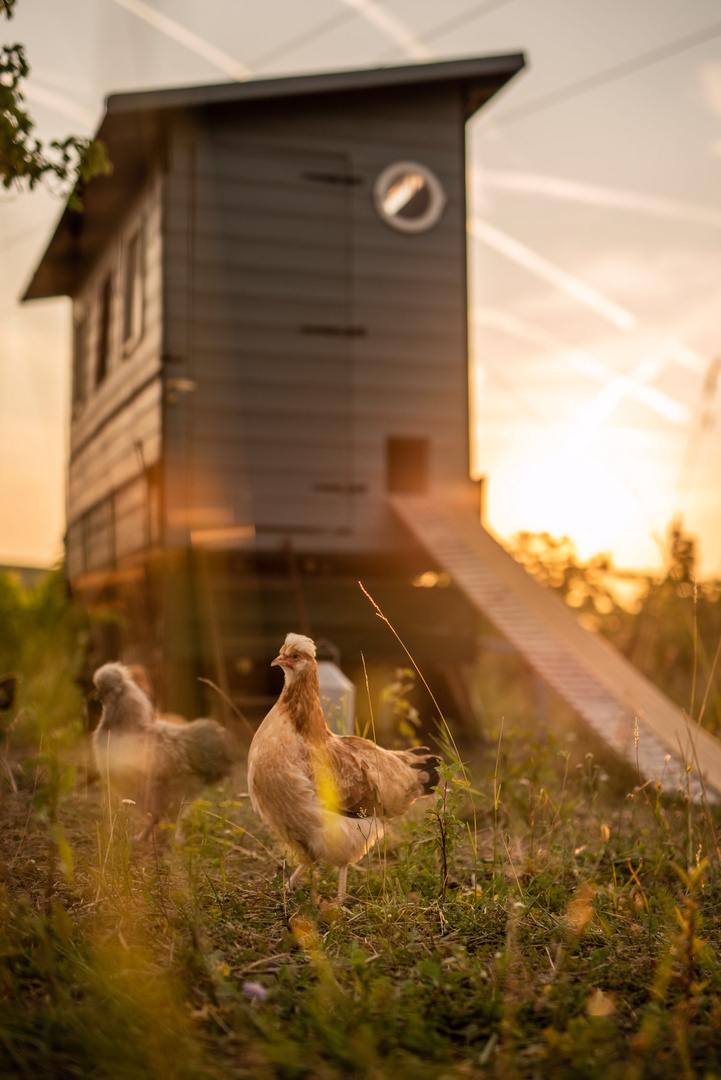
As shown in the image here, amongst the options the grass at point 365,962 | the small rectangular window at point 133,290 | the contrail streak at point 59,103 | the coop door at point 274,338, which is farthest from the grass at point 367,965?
the small rectangular window at point 133,290

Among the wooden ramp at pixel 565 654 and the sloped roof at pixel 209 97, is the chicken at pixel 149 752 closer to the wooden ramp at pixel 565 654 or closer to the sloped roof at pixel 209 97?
the wooden ramp at pixel 565 654

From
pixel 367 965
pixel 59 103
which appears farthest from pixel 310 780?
pixel 59 103

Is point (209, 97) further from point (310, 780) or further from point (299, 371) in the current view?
point (310, 780)

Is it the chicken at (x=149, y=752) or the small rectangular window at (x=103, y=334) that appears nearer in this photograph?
the chicken at (x=149, y=752)

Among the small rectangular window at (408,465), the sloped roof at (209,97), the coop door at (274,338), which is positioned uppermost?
the sloped roof at (209,97)

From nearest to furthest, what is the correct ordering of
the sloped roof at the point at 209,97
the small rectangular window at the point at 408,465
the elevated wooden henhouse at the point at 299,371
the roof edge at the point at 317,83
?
the roof edge at the point at 317,83
the sloped roof at the point at 209,97
the elevated wooden henhouse at the point at 299,371
the small rectangular window at the point at 408,465

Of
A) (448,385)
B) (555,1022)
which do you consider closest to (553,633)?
(448,385)

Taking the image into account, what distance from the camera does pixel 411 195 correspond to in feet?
35.0

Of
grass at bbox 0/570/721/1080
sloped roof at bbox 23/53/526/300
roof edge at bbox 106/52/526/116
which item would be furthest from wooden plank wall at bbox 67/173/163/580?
grass at bbox 0/570/721/1080

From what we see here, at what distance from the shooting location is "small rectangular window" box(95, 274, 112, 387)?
13062mm

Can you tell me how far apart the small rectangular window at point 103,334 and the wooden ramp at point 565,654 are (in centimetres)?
640

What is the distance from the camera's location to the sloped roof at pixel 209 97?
29.7 feet

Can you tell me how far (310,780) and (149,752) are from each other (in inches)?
67.7

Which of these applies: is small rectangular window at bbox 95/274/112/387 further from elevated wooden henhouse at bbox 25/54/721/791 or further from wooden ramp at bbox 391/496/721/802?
wooden ramp at bbox 391/496/721/802
